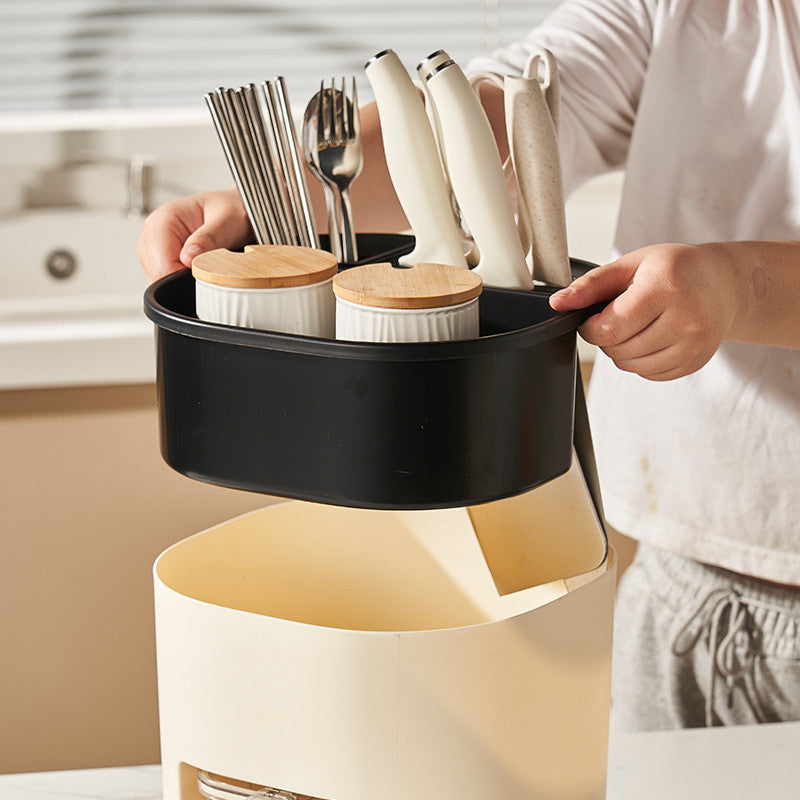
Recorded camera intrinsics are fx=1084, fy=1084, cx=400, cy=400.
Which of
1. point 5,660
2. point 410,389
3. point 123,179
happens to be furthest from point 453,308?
point 123,179

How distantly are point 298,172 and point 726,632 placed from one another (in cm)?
48

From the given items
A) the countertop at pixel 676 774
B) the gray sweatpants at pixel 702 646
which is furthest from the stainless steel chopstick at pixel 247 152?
the gray sweatpants at pixel 702 646

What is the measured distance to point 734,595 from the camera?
77 cm

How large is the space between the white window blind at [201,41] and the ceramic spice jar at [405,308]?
1358 millimetres

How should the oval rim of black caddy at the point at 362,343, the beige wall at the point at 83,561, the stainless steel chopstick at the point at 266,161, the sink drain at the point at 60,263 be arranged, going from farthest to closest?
the sink drain at the point at 60,263 → the beige wall at the point at 83,561 → the stainless steel chopstick at the point at 266,161 → the oval rim of black caddy at the point at 362,343

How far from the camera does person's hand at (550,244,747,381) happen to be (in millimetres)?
419

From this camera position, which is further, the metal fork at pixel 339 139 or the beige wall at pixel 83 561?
the beige wall at pixel 83 561

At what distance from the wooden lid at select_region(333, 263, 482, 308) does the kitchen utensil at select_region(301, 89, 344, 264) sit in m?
0.09

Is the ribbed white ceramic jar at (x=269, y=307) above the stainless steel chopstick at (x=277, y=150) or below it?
below

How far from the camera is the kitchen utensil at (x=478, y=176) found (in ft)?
1.40

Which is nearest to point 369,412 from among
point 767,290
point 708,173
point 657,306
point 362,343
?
point 362,343

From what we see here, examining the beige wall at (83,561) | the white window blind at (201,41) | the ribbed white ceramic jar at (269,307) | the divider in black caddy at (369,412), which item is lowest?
the beige wall at (83,561)

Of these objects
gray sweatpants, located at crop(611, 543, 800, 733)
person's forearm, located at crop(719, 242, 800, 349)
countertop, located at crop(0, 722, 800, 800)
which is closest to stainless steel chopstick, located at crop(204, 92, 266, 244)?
person's forearm, located at crop(719, 242, 800, 349)

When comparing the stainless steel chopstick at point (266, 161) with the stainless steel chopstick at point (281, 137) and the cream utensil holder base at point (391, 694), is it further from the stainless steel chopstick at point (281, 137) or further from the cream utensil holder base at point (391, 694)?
the cream utensil holder base at point (391, 694)
